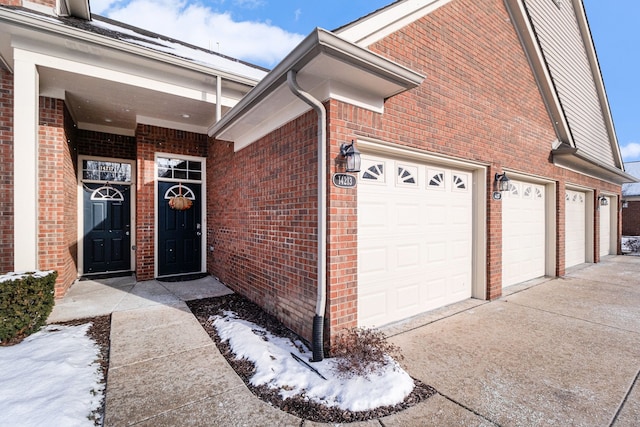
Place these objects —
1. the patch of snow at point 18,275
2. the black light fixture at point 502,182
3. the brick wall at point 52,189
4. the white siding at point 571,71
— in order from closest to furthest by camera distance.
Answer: the patch of snow at point 18,275 → the brick wall at point 52,189 → the black light fixture at point 502,182 → the white siding at point 571,71

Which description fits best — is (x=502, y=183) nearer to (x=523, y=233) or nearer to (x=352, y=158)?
(x=523, y=233)

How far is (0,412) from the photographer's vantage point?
2.09 meters

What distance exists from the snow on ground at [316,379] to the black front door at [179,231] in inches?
157

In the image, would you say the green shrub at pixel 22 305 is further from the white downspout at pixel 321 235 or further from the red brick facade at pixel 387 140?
the white downspout at pixel 321 235

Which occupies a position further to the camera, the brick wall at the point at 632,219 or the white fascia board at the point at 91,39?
the brick wall at the point at 632,219

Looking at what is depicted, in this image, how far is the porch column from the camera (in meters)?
3.74

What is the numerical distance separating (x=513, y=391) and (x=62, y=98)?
7362 mm

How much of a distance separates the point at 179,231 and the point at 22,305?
11.6 ft

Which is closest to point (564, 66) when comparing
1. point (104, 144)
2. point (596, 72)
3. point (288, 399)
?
point (596, 72)

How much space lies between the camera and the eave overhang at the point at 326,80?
2.68 meters

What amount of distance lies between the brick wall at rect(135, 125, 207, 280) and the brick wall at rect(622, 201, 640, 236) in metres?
24.8

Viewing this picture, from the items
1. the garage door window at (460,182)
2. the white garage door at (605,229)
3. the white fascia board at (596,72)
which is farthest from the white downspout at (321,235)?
the white garage door at (605,229)

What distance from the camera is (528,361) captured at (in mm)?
3070

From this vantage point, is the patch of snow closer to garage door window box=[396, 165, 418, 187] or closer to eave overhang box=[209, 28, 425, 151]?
eave overhang box=[209, 28, 425, 151]
